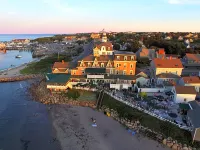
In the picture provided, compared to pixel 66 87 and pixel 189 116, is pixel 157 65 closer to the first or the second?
pixel 189 116

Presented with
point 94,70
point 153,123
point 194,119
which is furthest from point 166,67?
point 194,119

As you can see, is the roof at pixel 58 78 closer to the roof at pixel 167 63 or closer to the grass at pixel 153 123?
the grass at pixel 153 123

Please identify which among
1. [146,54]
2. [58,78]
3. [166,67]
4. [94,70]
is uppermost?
[146,54]

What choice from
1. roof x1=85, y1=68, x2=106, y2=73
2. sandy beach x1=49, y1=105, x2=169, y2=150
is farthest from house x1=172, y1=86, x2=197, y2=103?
roof x1=85, y1=68, x2=106, y2=73

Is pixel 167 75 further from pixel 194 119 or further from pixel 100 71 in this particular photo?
pixel 194 119

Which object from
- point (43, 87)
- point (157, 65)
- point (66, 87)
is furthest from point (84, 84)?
point (157, 65)

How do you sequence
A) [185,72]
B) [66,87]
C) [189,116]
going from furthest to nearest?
1. [185,72]
2. [66,87]
3. [189,116]
